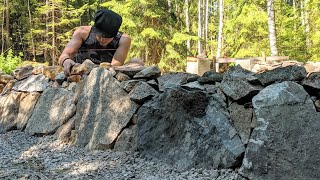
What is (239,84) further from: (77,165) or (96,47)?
(96,47)

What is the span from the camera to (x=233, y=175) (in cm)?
262

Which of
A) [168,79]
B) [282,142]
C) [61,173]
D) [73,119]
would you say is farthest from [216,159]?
[73,119]

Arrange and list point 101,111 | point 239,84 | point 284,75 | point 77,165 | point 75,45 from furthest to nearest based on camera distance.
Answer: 1. point 75,45
2. point 101,111
3. point 77,165
4. point 239,84
5. point 284,75

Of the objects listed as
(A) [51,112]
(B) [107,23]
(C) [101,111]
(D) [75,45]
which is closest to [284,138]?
(C) [101,111]

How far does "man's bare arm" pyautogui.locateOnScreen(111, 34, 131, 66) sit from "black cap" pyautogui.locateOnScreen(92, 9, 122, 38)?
0.31m

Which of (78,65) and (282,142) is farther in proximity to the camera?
(78,65)

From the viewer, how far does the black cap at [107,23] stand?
4.00 meters

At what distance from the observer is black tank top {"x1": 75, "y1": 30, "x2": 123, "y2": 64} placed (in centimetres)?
439

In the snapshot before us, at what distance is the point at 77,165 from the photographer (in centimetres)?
327

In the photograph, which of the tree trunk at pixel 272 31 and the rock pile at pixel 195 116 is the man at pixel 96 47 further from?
the tree trunk at pixel 272 31

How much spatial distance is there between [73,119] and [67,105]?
25cm

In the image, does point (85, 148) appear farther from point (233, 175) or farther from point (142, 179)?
point (233, 175)

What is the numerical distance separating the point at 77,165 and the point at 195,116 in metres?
1.18

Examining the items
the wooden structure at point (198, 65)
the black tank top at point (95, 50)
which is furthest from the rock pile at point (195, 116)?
the wooden structure at point (198, 65)
